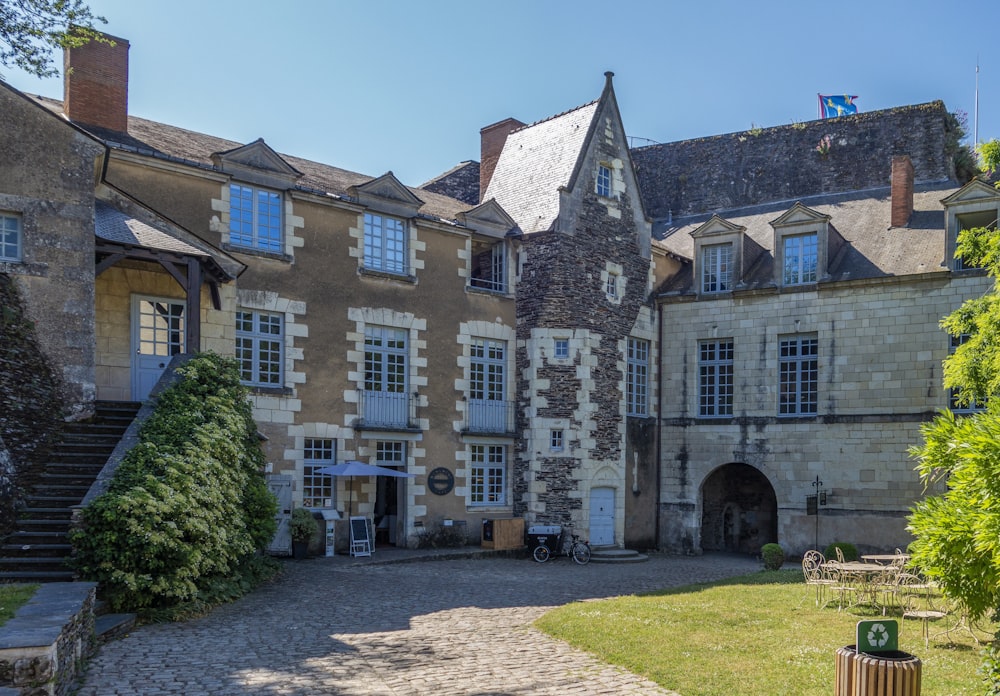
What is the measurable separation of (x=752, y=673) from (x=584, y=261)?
1297 cm

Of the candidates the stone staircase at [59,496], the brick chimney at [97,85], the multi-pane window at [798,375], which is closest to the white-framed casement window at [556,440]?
the multi-pane window at [798,375]

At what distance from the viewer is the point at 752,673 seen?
8.41 m

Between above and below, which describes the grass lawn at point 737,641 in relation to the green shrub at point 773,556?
above

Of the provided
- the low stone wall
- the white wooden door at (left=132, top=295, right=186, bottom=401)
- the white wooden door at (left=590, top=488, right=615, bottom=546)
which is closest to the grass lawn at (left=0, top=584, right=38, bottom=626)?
the low stone wall

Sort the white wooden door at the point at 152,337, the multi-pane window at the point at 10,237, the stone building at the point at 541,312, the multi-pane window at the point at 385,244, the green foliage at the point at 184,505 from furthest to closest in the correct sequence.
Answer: the multi-pane window at the point at 385,244, the stone building at the point at 541,312, the white wooden door at the point at 152,337, the multi-pane window at the point at 10,237, the green foliage at the point at 184,505

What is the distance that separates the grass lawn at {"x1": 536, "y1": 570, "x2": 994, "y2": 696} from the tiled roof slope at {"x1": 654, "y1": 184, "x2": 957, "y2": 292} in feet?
31.7

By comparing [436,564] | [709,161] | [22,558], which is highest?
[709,161]

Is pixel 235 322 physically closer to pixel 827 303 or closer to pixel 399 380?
pixel 399 380

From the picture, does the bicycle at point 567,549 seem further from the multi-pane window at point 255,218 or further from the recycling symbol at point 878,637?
the recycling symbol at point 878,637

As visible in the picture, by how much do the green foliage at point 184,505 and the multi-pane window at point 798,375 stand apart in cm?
1300

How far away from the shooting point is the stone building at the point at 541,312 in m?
15.1

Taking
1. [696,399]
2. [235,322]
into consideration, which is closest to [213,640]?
[235,322]

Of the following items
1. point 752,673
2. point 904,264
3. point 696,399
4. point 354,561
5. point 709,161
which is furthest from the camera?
point 709,161

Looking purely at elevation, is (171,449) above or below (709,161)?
below
